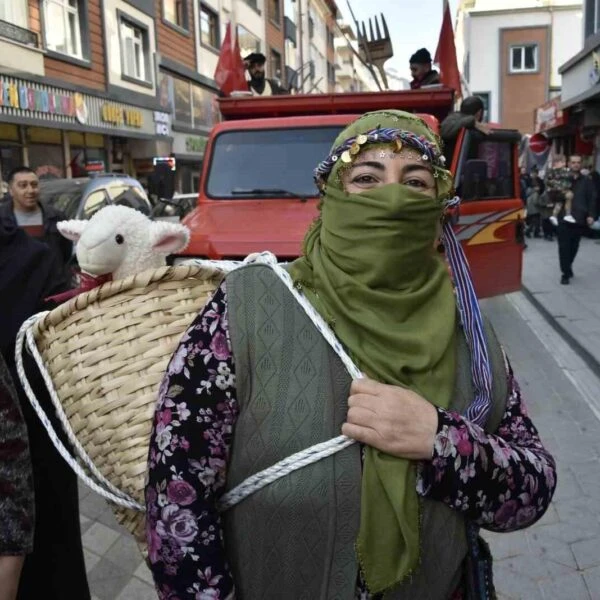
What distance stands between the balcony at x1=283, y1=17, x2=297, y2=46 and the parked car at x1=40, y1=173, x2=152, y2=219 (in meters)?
28.5

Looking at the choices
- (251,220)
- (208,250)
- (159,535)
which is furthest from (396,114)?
(251,220)

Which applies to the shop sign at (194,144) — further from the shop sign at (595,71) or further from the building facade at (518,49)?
the building facade at (518,49)

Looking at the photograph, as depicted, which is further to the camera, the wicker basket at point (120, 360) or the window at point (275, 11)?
the window at point (275, 11)

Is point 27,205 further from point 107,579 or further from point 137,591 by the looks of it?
point 137,591

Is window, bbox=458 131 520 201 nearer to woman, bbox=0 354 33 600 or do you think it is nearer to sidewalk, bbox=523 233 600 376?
sidewalk, bbox=523 233 600 376

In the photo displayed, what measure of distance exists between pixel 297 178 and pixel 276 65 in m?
31.3

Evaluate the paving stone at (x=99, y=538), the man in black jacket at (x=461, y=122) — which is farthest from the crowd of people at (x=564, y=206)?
the paving stone at (x=99, y=538)

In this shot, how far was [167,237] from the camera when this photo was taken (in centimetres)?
195

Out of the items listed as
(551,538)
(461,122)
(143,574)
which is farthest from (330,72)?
(143,574)

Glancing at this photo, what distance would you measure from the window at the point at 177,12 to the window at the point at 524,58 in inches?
728

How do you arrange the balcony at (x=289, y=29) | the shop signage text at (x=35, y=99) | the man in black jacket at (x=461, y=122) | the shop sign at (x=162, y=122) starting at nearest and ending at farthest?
the man in black jacket at (x=461, y=122) < the shop signage text at (x=35, y=99) < the shop sign at (x=162, y=122) < the balcony at (x=289, y=29)

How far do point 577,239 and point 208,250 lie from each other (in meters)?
7.31

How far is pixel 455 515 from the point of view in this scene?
1.38 m

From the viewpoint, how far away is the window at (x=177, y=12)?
76.1 ft
